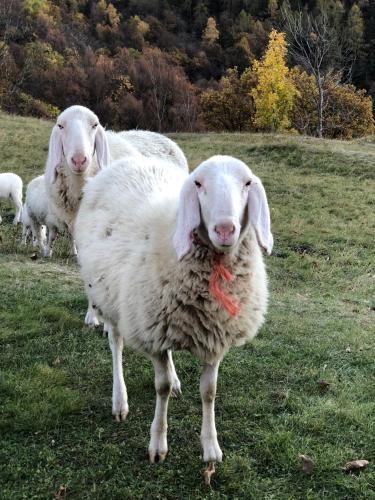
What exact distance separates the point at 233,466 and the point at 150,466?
456mm

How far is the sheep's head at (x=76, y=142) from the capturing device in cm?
434

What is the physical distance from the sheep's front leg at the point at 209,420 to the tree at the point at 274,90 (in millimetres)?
31814

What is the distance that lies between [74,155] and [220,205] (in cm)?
221

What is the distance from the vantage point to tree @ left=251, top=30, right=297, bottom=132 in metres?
32.8

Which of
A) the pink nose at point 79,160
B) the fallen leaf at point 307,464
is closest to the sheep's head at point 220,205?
the fallen leaf at point 307,464

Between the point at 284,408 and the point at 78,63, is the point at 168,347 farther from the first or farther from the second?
the point at 78,63

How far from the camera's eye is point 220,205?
8.13 ft

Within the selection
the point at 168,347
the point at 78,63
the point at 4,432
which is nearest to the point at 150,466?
the point at 168,347

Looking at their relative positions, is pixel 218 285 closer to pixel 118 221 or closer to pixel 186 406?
pixel 118 221

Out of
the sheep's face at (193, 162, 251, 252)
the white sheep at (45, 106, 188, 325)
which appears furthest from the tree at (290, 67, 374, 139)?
the sheep's face at (193, 162, 251, 252)

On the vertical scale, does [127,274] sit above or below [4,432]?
above

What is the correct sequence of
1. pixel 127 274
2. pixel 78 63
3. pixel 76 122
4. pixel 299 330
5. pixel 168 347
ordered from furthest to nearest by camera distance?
pixel 78 63 → pixel 299 330 → pixel 76 122 → pixel 127 274 → pixel 168 347

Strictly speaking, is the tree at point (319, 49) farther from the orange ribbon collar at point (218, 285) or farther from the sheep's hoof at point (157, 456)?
the sheep's hoof at point (157, 456)

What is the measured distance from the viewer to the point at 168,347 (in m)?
2.89
